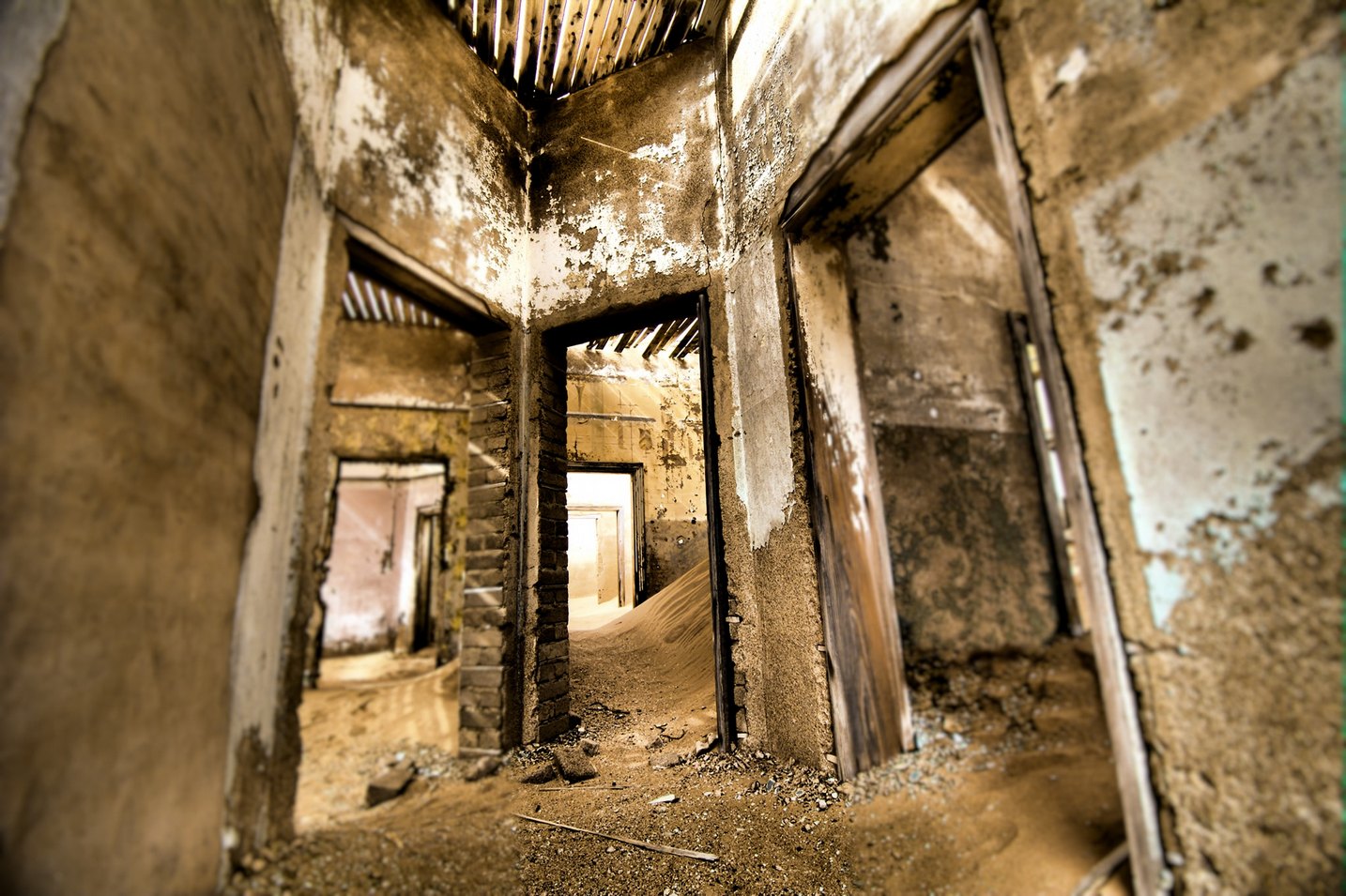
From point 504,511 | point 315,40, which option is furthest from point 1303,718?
point 315,40

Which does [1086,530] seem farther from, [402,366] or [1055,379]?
[402,366]

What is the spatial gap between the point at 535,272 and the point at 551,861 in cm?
301

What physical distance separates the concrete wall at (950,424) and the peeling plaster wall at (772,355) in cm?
51

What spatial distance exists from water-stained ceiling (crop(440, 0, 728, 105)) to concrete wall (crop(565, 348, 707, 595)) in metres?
3.16

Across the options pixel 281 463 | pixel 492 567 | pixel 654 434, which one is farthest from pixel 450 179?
pixel 654 434

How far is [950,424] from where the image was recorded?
283cm

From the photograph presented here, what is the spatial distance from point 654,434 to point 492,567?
4078 mm

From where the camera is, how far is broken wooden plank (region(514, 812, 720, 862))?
1795 mm

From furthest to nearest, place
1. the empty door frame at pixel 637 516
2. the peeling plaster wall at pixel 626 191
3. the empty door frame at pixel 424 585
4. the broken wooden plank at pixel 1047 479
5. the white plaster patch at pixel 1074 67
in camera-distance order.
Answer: the empty door frame at pixel 424 585 < the empty door frame at pixel 637 516 < the peeling plaster wall at pixel 626 191 < the broken wooden plank at pixel 1047 479 < the white plaster patch at pixel 1074 67

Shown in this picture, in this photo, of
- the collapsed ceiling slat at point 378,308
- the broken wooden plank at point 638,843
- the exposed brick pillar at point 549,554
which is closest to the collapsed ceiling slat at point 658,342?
the collapsed ceiling slat at point 378,308

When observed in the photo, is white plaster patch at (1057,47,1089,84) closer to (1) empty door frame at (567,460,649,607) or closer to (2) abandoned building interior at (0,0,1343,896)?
(2) abandoned building interior at (0,0,1343,896)

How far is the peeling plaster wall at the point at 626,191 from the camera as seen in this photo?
307 cm

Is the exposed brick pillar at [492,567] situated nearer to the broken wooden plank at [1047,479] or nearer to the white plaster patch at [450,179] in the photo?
the white plaster patch at [450,179]

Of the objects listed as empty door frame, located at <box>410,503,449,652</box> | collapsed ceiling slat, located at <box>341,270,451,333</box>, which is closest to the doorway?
empty door frame, located at <box>410,503,449,652</box>
